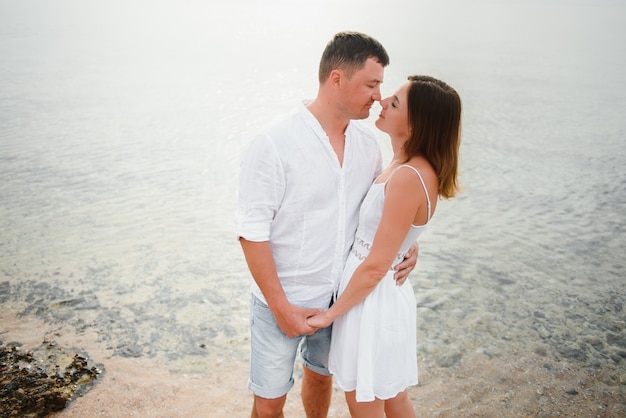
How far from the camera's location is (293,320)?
2797 mm

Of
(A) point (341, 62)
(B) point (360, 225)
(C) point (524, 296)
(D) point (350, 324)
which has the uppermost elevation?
(A) point (341, 62)

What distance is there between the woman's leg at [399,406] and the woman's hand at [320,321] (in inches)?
23.7

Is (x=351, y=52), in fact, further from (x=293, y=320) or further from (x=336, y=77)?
(x=293, y=320)

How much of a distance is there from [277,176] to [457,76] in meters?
23.3

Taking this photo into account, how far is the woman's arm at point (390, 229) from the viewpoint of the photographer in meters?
2.62

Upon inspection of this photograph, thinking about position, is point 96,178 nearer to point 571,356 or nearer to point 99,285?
point 99,285

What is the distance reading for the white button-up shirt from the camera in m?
2.64

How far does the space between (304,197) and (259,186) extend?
0.24 m

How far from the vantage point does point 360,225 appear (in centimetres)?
293

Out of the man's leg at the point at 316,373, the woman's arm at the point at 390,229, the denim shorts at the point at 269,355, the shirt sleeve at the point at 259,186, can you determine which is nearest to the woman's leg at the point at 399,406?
the man's leg at the point at 316,373

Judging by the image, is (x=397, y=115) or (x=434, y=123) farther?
(x=397, y=115)

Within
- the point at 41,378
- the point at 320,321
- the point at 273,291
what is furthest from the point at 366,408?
the point at 41,378

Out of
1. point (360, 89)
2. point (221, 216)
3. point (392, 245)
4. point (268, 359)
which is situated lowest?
point (221, 216)

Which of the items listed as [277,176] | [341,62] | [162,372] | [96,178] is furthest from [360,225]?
[96,178]
